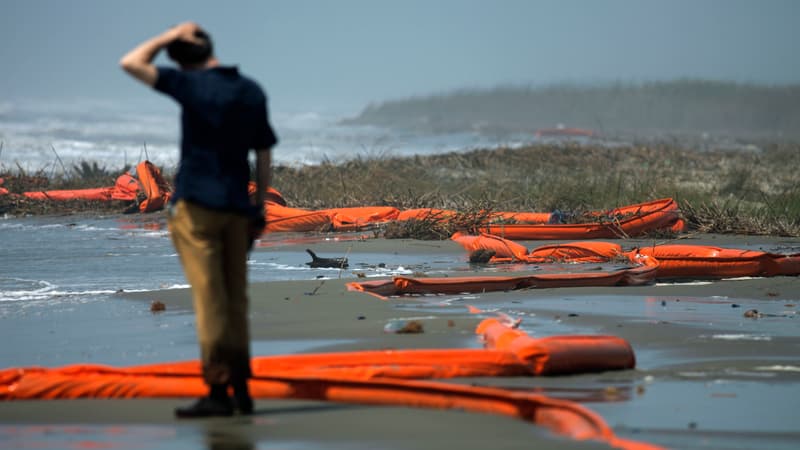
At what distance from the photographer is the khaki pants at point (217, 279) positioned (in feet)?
17.8

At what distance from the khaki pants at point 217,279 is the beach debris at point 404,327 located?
2.27m

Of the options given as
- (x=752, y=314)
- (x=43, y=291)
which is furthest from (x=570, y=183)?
(x=752, y=314)

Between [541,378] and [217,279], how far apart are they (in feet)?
5.79

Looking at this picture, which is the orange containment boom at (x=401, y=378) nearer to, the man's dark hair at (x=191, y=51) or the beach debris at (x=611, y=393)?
the beach debris at (x=611, y=393)

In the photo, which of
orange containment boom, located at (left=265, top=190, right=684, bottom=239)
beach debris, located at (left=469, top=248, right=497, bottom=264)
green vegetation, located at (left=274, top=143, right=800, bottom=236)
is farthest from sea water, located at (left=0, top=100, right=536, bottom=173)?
beach debris, located at (left=469, top=248, right=497, bottom=264)

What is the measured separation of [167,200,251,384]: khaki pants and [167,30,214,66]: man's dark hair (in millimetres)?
602

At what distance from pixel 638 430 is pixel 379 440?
105 centimetres

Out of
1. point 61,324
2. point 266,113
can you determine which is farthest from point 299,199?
point 266,113

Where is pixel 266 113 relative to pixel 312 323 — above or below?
above

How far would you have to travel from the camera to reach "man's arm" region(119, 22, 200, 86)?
5.41 m

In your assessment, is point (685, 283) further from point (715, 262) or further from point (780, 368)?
point (780, 368)

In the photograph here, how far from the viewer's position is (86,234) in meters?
16.6

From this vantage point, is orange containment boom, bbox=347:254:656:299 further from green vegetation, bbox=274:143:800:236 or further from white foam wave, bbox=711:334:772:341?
green vegetation, bbox=274:143:800:236

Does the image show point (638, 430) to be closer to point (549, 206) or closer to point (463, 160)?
point (549, 206)
